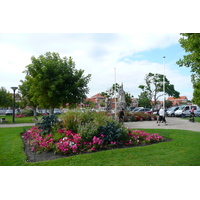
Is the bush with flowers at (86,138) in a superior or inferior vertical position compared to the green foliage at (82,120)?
inferior

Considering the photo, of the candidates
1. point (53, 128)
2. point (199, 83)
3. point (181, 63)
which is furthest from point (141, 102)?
point (53, 128)

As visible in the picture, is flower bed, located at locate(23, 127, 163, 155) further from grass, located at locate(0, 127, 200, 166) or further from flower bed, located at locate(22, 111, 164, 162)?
grass, located at locate(0, 127, 200, 166)

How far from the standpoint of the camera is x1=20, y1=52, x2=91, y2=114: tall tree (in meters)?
17.0

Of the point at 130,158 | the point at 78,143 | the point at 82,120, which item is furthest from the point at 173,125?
the point at 130,158

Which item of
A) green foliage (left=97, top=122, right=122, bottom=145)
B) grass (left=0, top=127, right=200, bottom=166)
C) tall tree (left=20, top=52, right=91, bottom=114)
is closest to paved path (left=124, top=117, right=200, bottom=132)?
tall tree (left=20, top=52, right=91, bottom=114)

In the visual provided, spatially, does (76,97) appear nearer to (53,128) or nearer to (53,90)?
(53,90)

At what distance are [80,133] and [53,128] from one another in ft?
7.30

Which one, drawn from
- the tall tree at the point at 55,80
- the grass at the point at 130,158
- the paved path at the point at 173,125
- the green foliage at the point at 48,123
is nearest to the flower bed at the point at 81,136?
the green foliage at the point at 48,123

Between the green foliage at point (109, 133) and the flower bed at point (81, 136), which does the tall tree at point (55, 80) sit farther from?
the green foliage at point (109, 133)

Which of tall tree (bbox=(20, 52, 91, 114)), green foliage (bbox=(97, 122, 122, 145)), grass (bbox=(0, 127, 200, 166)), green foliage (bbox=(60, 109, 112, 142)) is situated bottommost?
grass (bbox=(0, 127, 200, 166))

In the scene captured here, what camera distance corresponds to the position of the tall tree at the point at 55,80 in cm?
1702

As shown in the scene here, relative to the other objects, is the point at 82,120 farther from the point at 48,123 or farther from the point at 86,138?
the point at 48,123

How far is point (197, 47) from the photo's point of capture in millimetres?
11938

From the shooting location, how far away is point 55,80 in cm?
1727
